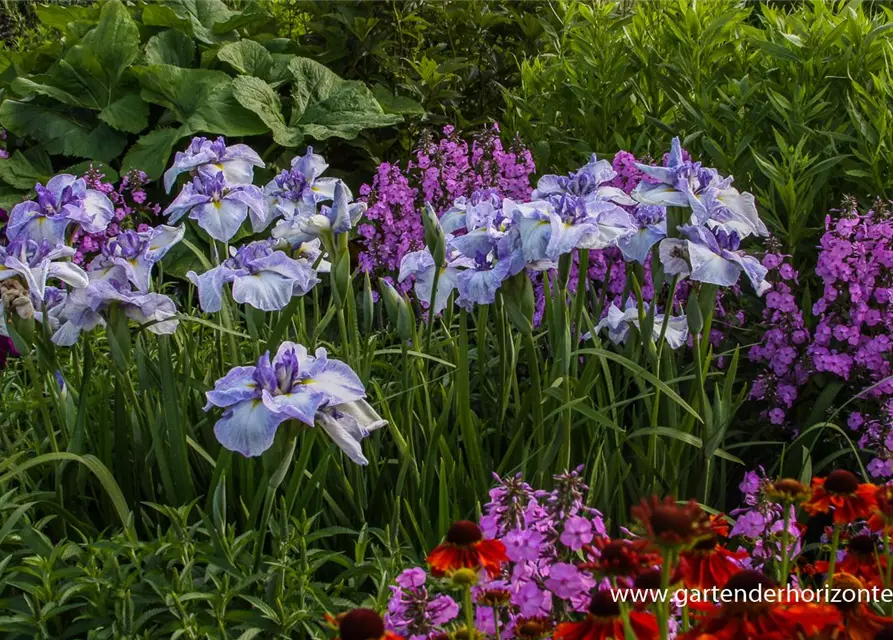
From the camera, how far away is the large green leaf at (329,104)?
4.45m

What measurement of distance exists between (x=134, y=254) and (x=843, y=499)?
1473 mm

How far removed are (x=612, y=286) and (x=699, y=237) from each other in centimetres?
99

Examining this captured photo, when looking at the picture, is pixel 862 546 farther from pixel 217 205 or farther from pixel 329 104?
pixel 329 104

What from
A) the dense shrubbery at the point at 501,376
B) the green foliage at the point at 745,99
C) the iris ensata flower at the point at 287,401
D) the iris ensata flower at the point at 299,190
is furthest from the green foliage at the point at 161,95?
the iris ensata flower at the point at 287,401

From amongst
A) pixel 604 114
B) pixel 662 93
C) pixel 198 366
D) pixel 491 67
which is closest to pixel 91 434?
A: pixel 198 366

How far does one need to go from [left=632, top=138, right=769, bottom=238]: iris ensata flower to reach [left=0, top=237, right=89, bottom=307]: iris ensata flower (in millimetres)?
1135

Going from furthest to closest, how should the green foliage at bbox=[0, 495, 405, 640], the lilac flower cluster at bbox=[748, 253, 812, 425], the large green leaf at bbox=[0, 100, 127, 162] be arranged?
1. the large green leaf at bbox=[0, 100, 127, 162]
2. the lilac flower cluster at bbox=[748, 253, 812, 425]
3. the green foliage at bbox=[0, 495, 405, 640]

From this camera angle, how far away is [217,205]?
219 centimetres

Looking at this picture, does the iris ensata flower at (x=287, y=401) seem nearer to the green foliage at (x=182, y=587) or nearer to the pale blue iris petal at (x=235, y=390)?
the pale blue iris petal at (x=235, y=390)

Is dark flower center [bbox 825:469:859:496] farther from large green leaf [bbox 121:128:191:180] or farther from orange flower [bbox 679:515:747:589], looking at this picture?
large green leaf [bbox 121:128:191:180]

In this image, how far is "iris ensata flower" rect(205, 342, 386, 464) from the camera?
152 cm

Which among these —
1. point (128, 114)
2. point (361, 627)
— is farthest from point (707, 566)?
point (128, 114)

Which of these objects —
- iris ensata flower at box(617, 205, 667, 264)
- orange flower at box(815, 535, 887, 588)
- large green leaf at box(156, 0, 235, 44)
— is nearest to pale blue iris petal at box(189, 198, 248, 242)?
iris ensata flower at box(617, 205, 667, 264)

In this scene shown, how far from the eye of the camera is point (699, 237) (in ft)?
6.31
